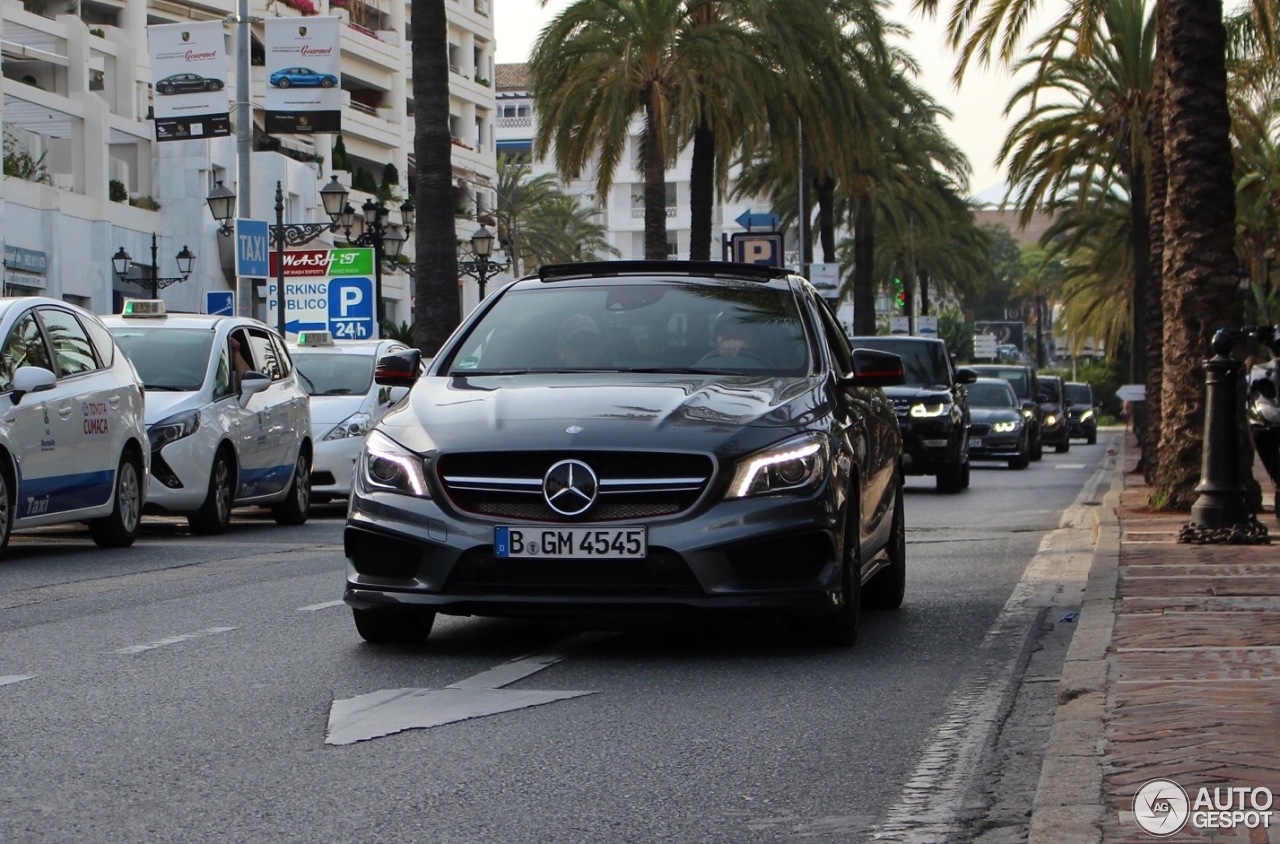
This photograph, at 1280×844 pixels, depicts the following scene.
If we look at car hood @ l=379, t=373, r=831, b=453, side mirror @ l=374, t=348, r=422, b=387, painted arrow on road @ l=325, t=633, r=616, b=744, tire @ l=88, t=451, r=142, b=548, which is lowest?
tire @ l=88, t=451, r=142, b=548

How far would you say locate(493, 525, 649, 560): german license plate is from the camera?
7.92 meters

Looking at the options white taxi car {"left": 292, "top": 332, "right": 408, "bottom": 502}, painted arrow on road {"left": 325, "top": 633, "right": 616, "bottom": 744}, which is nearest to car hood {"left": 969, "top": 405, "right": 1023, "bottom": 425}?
white taxi car {"left": 292, "top": 332, "right": 408, "bottom": 502}

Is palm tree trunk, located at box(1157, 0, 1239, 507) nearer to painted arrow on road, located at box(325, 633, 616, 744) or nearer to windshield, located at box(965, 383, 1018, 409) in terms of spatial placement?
painted arrow on road, located at box(325, 633, 616, 744)

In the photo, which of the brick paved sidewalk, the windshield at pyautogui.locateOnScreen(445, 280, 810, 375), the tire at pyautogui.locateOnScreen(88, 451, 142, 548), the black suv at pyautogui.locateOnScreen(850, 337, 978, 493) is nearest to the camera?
the brick paved sidewalk

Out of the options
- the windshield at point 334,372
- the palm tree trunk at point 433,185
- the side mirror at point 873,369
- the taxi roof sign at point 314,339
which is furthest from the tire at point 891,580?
the palm tree trunk at point 433,185

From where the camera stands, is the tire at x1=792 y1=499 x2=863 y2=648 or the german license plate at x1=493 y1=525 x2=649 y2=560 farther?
the tire at x1=792 y1=499 x2=863 y2=648

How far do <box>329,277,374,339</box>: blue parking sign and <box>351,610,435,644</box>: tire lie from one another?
1066 inches

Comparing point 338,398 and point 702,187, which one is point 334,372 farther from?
point 702,187

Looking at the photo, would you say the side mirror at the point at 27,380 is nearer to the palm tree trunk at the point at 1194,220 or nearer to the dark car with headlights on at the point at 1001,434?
the palm tree trunk at the point at 1194,220

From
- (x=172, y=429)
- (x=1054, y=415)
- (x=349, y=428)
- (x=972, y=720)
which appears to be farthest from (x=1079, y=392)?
(x=972, y=720)

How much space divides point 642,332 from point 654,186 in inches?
1051

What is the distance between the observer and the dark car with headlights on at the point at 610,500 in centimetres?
796

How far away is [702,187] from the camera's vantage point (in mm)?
36188

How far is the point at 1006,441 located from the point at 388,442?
29328 mm
